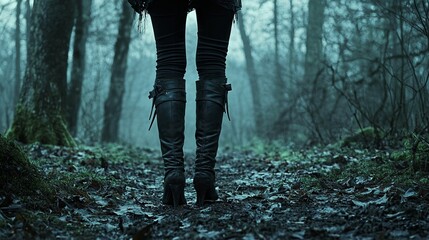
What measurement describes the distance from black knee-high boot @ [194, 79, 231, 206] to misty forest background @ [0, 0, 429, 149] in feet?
1.65

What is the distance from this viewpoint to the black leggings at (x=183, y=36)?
8.93 ft

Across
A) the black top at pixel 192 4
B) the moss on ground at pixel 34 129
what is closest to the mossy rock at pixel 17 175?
the black top at pixel 192 4

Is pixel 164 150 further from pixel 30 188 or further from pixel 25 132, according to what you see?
pixel 25 132

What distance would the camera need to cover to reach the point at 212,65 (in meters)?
2.77

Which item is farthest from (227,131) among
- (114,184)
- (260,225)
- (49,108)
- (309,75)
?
(260,225)

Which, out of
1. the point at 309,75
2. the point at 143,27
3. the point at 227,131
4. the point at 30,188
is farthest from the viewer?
the point at 227,131

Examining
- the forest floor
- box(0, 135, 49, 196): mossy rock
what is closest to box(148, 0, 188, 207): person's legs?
the forest floor

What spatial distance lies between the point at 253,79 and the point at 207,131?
16915mm

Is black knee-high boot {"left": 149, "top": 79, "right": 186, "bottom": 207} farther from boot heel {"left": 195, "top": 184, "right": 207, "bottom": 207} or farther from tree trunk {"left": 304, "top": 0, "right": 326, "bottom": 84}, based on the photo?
tree trunk {"left": 304, "top": 0, "right": 326, "bottom": 84}

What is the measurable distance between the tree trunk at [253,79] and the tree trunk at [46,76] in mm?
10155

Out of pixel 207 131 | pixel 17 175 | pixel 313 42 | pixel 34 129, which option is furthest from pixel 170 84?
pixel 313 42

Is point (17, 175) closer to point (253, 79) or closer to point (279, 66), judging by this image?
point (279, 66)

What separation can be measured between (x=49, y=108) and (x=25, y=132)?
0.50 meters

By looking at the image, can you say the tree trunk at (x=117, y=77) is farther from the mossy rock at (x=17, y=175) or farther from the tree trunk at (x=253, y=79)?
the mossy rock at (x=17, y=175)
